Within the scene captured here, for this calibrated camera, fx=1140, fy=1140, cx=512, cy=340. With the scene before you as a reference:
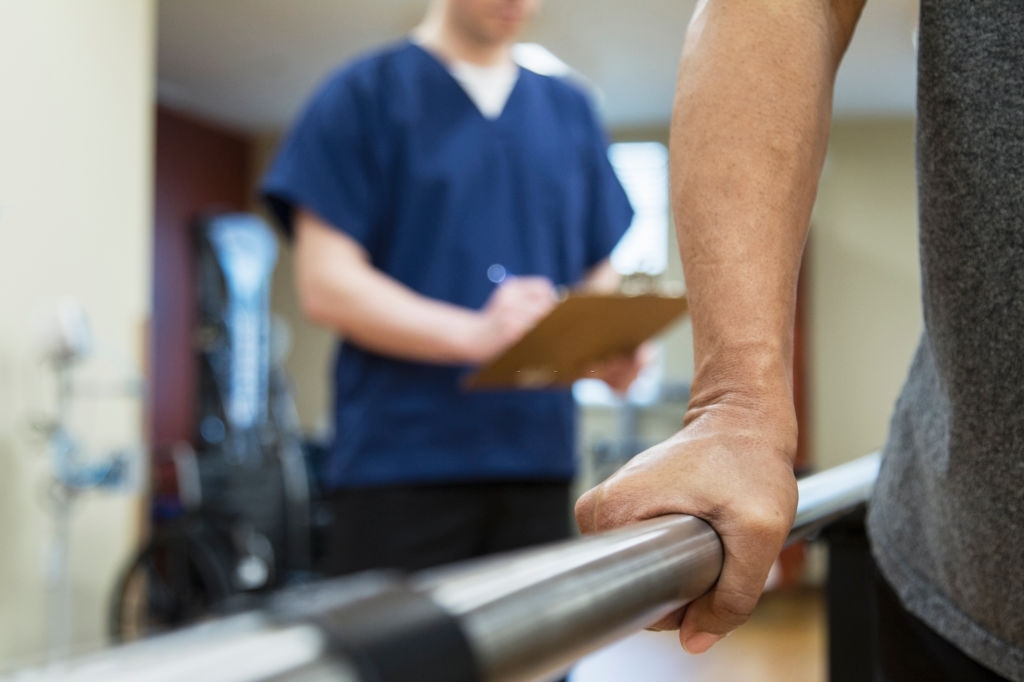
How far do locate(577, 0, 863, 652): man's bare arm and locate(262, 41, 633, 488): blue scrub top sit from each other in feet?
2.70

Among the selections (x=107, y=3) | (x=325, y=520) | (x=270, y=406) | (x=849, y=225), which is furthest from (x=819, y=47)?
(x=849, y=225)

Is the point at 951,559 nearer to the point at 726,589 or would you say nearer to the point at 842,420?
the point at 726,589

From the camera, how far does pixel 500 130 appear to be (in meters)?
1.40

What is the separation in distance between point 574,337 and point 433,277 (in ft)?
0.69

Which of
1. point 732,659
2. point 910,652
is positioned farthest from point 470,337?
point 732,659

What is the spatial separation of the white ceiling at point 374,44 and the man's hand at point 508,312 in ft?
11.3

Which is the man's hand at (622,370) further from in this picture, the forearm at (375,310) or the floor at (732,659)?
the floor at (732,659)

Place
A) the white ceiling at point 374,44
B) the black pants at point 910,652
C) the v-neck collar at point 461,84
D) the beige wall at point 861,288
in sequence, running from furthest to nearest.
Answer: the beige wall at point 861,288, the white ceiling at point 374,44, the v-neck collar at point 461,84, the black pants at point 910,652

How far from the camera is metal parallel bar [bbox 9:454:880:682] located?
0.19 metres

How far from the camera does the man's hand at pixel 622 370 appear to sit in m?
1.47

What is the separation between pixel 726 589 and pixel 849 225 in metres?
7.31

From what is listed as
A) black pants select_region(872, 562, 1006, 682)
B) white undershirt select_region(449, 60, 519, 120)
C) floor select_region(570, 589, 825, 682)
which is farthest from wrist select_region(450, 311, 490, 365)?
floor select_region(570, 589, 825, 682)

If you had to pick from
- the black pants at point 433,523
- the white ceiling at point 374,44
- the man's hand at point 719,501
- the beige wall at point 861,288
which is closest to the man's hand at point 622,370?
the black pants at point 433,523

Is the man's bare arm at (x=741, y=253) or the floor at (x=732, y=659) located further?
the floor at (x=732, y=659)
